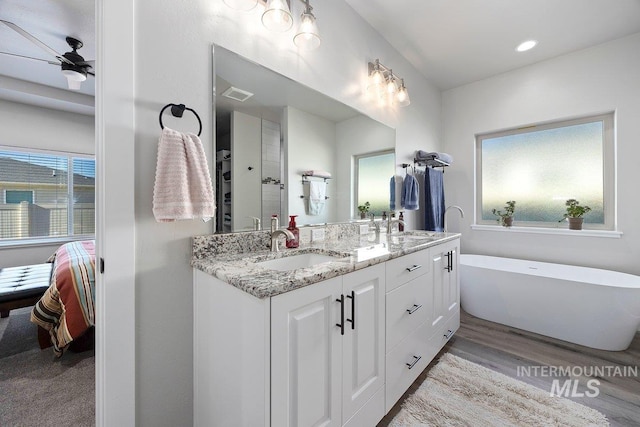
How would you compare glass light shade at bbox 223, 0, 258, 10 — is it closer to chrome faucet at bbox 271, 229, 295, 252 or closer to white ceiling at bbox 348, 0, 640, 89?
white ceiling at bbox 348, 0, 640, 89

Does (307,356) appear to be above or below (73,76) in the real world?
below

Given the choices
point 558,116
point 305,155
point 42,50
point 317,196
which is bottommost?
point 317,196

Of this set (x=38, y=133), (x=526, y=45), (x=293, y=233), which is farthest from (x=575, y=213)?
(x=38, y=133)

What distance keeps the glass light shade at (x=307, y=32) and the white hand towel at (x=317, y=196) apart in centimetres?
83

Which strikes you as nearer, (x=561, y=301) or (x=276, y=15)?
(x=276, y=15)

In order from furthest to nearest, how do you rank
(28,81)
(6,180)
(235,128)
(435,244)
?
1. (6,180)
2. (28,81)
3. (435,244)
4. (235,128)

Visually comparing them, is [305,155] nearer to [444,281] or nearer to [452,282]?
[444,281]

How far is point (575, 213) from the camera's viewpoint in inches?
101

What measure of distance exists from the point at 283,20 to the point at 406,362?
1973 mm

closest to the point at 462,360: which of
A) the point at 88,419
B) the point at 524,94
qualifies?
the point at 88,419

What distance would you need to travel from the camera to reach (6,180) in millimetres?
3330

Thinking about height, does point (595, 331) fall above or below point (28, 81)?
below

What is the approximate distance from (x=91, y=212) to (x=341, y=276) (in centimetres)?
478

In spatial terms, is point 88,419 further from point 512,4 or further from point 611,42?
point 611,42
